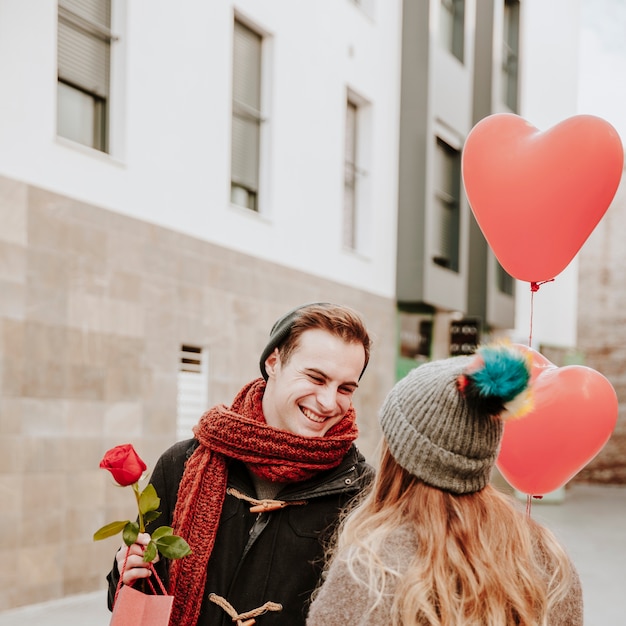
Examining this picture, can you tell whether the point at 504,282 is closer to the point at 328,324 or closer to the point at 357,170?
the point at 357,170

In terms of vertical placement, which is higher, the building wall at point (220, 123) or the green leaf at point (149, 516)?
the building wall at point (220, 123)

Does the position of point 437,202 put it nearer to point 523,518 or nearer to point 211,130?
point 211,130

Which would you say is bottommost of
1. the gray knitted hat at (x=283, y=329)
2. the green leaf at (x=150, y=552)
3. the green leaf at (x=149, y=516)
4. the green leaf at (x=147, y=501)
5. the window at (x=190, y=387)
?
the window at (x=190, y=387)

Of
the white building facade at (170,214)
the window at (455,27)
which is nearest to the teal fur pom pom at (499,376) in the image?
the white building facade at (170,214)

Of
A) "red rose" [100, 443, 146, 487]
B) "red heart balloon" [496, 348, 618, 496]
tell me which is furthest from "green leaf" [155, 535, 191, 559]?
"red heart balloon" [496, 348, 618, 496]

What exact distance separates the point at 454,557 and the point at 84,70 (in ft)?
23.6

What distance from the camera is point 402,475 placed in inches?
83.7

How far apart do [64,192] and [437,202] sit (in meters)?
8.32

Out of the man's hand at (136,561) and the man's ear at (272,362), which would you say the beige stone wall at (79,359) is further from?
the man's hand at (136,561)

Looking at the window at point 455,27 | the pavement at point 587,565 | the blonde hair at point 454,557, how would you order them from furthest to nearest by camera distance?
the window at point 455,27, the pavement at point 587,565, the blonde hair at point 454,557

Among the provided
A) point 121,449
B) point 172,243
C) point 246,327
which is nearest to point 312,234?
point 246,327

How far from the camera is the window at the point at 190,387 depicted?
30.5 feet

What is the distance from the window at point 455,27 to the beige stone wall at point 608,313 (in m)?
11.0

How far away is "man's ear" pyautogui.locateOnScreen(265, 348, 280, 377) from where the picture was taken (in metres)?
2.87
